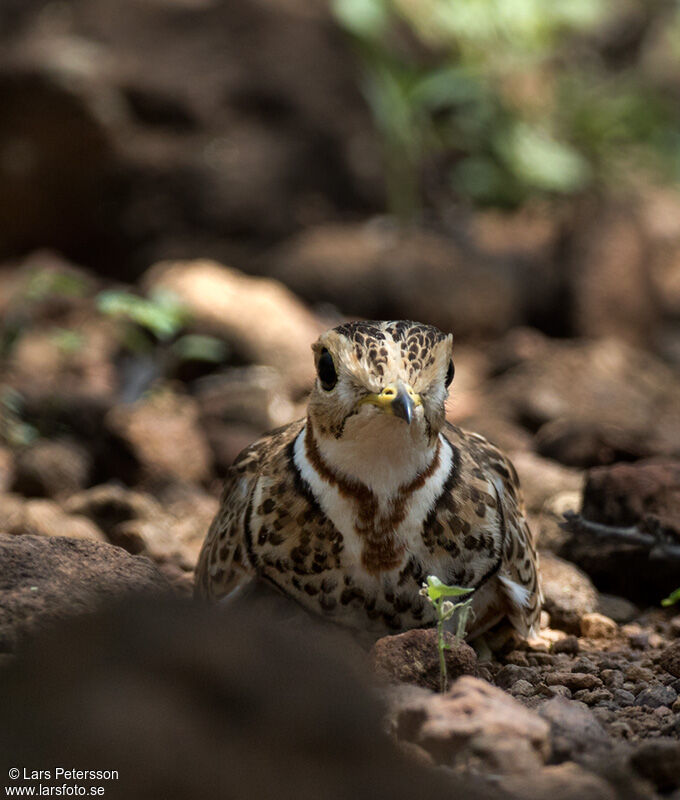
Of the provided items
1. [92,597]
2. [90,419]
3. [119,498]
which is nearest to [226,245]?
[90,419]

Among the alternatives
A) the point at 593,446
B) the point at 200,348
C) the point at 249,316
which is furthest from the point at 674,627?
the point at 249,316

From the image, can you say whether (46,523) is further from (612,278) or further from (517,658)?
(612,278)

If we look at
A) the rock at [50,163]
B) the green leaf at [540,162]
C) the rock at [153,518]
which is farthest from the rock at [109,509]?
the green leaf at [540,162]

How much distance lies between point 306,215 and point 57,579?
27.4ft

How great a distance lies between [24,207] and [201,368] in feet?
12.9

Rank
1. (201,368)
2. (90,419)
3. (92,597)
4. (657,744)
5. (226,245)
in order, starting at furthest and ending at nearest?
(226,245) → (201,368) → (90,419) → (92,597) → (657,744)

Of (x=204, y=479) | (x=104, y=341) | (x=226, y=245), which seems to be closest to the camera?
(x=204, y=479)

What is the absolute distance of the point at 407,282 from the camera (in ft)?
33.3

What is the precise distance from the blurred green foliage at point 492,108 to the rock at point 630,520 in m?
6.63

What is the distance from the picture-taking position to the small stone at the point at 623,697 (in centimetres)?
385

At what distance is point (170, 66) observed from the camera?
11375 mm

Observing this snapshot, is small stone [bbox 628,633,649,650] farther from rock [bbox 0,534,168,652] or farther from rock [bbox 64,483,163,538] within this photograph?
rock [bbox 64,483,163,538]

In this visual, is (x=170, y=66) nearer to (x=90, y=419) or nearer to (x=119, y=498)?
(x=90, y=419)

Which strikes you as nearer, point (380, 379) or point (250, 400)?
point (380, 379)
